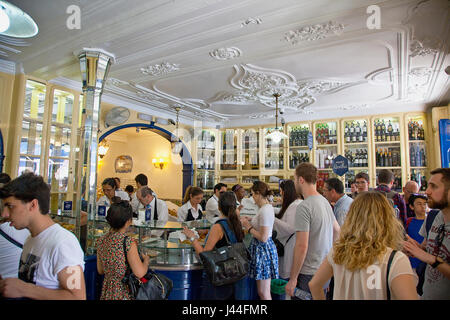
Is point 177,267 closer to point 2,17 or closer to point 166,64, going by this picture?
point 2,17

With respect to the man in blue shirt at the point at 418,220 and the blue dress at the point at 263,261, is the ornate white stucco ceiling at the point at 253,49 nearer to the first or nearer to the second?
the man in blue shirt at the point at 418,220

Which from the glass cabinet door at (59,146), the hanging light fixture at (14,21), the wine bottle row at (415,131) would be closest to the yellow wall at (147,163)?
the glass cabinet door at (59,146)

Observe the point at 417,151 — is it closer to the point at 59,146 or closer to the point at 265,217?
the point at 265,217

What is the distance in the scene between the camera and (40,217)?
145 cm

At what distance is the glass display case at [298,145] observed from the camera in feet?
26.1

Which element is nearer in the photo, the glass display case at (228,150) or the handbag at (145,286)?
the handbag at (145,286)

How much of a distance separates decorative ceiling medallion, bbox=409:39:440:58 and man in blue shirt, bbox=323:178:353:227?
2.23m

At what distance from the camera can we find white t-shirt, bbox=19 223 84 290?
1.35m

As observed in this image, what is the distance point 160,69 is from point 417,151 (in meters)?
6.12

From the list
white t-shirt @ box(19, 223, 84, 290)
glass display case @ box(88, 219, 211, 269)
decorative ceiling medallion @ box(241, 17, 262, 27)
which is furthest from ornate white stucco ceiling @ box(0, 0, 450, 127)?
white t-shirt @ box(19, 223, 84, 290)

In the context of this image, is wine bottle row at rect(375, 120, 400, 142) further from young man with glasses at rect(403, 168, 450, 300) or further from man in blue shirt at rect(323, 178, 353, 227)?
young man with glasses at rect(403, 168, 450, 300)

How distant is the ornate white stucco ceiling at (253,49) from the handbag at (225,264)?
7.87 feet

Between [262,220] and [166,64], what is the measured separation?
311cm
